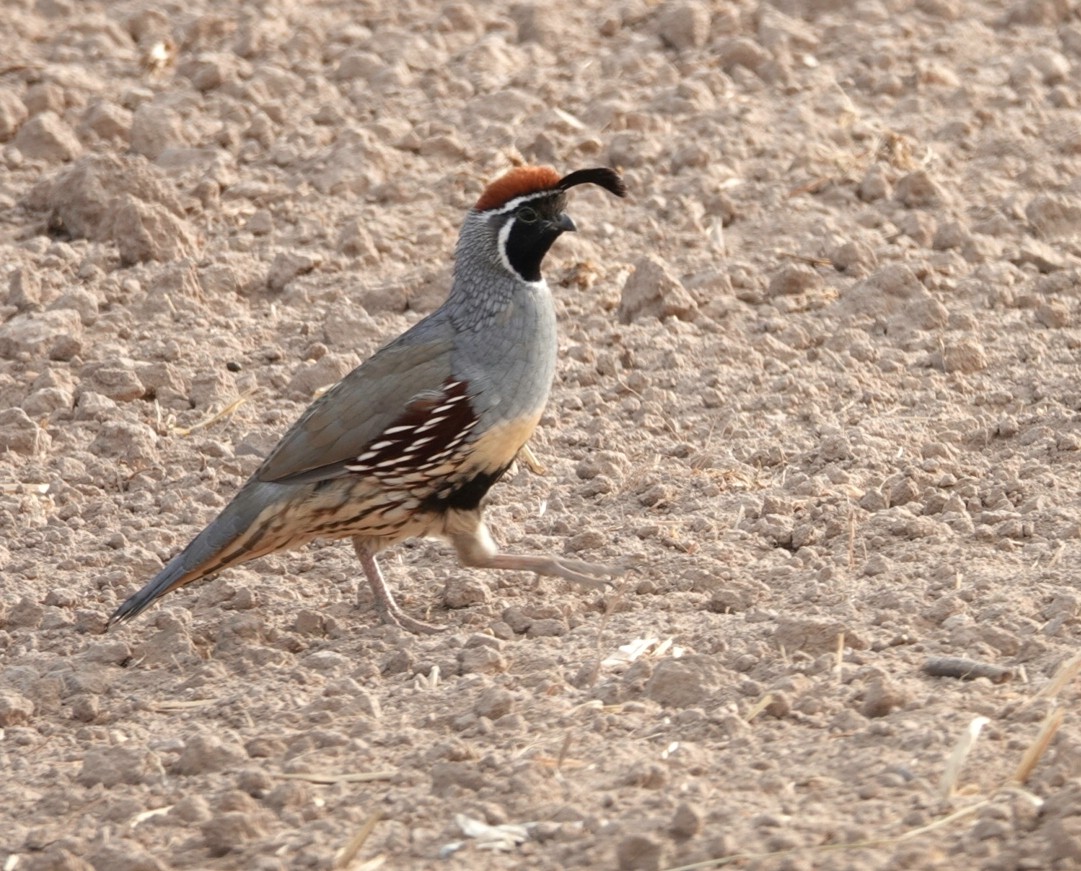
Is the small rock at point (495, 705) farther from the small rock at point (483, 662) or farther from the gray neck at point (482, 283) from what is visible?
the gray neck at point (482, 283)

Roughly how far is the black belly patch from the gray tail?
0.50 m

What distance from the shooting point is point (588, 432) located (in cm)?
665

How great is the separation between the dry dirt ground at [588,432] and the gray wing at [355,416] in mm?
447

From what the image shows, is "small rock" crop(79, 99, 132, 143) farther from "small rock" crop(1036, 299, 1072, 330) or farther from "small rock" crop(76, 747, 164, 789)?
"small rock" crop(76, 747, 164, 789)

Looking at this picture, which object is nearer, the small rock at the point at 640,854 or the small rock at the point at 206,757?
the small rock at the point at 640,854

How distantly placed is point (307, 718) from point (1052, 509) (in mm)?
2444

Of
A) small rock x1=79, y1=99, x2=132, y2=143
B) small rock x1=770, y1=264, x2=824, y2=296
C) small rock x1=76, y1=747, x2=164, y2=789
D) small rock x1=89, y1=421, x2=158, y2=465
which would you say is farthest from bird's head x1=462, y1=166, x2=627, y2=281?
small rock x1=79, y1=99, x2=132, y2=143

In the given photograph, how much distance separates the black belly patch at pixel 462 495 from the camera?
18.5ft

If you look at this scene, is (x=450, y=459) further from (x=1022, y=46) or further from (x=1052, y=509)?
(x=1022, y=46)

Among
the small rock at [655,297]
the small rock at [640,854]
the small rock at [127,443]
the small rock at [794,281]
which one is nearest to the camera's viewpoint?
the small rock at [640,854]

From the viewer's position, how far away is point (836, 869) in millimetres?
3846

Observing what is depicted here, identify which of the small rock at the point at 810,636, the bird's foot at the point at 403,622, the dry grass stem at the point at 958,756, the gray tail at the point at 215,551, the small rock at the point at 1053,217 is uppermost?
the dry grass stem at the point at 958,756

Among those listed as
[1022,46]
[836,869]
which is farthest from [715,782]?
[1022,46]

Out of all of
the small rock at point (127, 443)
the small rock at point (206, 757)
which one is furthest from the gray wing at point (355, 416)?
the small rock at point (206, 757)
